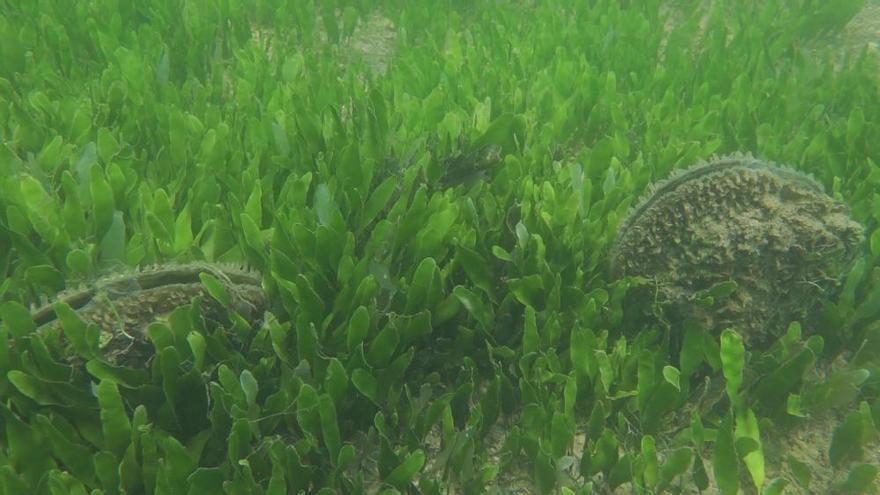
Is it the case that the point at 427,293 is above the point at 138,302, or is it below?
below

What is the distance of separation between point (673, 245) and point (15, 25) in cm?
400

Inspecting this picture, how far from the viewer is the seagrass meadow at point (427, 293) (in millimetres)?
2086

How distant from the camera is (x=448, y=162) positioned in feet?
10.3

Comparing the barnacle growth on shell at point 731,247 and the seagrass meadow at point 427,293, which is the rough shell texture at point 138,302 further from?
the barnacle growth on shell at point 731,247

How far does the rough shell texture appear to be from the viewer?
2145 mm

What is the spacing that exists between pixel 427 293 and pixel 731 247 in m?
1.13

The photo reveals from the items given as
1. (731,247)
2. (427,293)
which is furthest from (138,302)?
(731,247)

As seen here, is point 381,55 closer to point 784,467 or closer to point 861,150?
point 861,150

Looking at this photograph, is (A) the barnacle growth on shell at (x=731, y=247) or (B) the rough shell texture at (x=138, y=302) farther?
(A) the barnacle growth on shell at (x=731, y=247)

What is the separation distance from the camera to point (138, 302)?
219 centimetres

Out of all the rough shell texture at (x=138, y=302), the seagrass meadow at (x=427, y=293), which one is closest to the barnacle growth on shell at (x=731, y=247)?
the seagrass meadow at (x=427, y=293)

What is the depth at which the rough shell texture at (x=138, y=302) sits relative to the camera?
2145 mm

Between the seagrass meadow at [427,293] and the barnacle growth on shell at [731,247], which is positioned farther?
the barnacle growth on shell at [731,247]

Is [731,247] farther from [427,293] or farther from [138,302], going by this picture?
[138,302]
